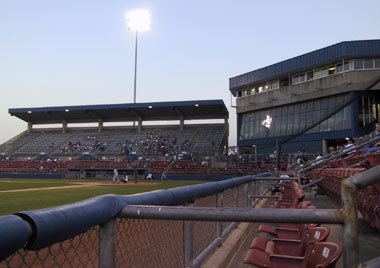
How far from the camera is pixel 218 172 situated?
149ft

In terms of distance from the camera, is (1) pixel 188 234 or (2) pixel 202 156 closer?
(1) pixel 188 234

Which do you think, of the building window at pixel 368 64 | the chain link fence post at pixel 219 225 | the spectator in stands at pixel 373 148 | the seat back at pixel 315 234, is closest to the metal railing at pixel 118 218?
the seat back at pixel 315 234

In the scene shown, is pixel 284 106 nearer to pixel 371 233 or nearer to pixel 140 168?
pixel 140 168

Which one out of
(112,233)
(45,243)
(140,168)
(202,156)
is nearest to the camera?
(45,243)

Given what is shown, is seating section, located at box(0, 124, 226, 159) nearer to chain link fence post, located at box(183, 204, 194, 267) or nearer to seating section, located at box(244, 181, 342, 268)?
seating section, located at box(244, 181, 342, 268)

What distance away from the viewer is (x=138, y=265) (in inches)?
198

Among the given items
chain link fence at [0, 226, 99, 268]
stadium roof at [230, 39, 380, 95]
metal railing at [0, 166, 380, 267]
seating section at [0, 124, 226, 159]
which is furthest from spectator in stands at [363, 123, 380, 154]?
seating section at [0, 124, 226, 159]

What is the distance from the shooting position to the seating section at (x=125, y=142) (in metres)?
56.3

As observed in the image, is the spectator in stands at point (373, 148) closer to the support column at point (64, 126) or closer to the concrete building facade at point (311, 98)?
the concrete building facade at point (311, 98)

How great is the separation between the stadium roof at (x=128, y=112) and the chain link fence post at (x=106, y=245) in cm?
5377

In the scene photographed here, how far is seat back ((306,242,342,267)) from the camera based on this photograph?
12.8ft

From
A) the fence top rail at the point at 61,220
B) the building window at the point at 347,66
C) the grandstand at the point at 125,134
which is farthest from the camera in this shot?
the grandstand at the point at 125,134

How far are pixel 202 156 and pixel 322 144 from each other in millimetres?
13513

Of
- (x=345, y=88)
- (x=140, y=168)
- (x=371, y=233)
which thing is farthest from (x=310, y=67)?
(x=371, y=233)
